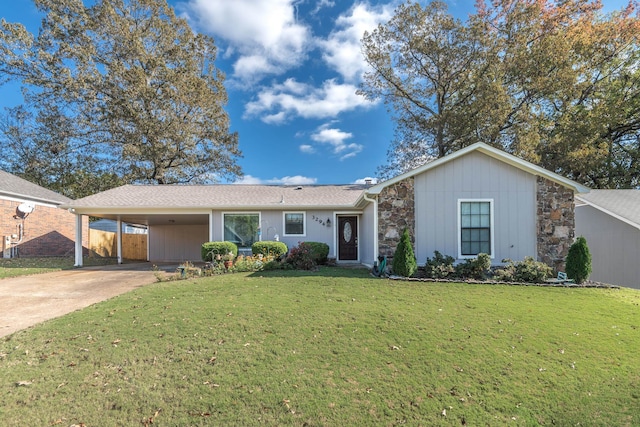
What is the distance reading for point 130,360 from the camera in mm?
3898

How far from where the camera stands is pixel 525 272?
8.48 m

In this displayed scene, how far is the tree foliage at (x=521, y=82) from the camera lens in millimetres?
16906

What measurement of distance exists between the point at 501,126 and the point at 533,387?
57.8 feet

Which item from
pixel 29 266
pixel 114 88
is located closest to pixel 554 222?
pixel 29 266

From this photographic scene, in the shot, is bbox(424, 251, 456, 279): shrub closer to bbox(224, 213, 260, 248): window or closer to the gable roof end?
the gable roof end

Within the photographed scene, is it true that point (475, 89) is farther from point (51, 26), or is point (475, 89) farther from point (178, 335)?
point (51, 26)

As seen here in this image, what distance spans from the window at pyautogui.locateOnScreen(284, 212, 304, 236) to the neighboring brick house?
11860mm

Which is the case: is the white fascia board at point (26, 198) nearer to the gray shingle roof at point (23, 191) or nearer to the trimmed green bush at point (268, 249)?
the gray shingle roof at point (23, 191)

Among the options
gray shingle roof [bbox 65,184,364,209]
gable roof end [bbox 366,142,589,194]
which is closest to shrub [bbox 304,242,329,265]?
gray shingle roof [bbox 65,184,364,209]

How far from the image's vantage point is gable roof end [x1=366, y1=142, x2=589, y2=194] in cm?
931

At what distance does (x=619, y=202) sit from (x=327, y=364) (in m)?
13.9

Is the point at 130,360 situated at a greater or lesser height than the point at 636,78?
lesser

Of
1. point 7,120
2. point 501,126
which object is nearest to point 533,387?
point 501,126

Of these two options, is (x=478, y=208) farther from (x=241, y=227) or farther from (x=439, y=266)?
(x=241, y=227)
